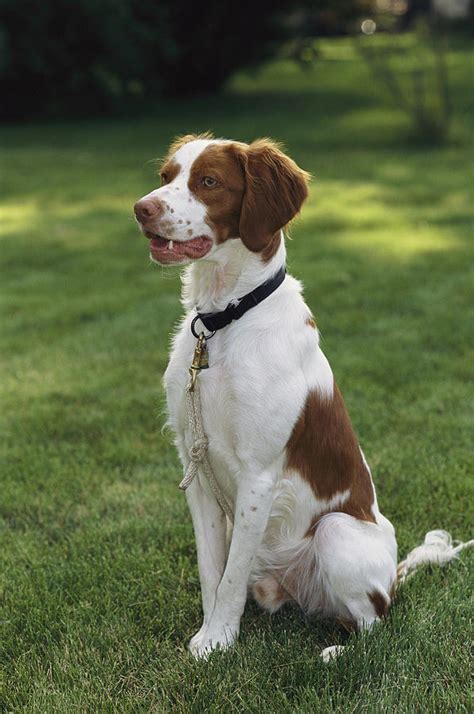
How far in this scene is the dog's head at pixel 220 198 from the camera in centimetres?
262

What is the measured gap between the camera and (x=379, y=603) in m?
2.84

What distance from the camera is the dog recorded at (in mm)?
2660

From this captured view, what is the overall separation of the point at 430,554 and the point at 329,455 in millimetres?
664

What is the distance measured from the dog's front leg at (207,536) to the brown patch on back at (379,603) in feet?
1.67

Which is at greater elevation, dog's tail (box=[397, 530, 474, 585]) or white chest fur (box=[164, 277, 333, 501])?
white chest fur (box=[164, 277, 333, 501])

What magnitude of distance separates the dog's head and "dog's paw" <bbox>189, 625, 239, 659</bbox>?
3.81ft

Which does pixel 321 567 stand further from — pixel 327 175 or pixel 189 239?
pixel 327 175

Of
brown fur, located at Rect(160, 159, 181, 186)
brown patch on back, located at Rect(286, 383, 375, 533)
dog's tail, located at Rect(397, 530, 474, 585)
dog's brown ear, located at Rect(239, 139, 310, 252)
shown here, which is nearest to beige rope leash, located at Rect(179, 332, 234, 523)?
brown patch on back, located at Rect(286, 383, 375, 533)

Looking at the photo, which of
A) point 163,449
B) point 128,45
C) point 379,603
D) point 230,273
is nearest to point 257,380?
point 230,273

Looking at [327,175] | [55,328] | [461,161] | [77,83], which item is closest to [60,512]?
[55,328]

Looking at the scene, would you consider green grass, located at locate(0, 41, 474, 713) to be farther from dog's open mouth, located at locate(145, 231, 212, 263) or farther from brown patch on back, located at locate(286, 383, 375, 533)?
dog's open mouth, located at locate(145, 231, 212, 263)

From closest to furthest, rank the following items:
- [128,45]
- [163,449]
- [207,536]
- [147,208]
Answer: [147,208] → [207,536] → [163,449] → [128,45]

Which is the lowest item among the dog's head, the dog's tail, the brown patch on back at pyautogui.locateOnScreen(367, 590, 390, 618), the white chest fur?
the dog's tail

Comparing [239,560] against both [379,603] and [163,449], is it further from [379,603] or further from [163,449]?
[163,449]
